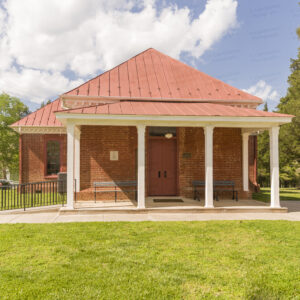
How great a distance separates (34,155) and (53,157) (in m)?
1.10

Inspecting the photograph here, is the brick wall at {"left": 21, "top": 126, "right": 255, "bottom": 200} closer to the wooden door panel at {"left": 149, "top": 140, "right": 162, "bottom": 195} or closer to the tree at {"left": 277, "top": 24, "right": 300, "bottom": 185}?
the wooden door panel at {"left": 149, "top": 140, "right": 162, "bottom": 195}

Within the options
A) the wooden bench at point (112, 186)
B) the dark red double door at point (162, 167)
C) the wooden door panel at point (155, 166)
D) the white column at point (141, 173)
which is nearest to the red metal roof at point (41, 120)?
the wooden bench at point (112, 186)

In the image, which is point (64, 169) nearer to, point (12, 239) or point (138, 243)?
point (12, 239)

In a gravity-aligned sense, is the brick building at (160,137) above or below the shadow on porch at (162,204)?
above

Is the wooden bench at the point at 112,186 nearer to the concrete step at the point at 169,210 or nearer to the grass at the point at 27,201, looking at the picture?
the grass at the point at 27,201

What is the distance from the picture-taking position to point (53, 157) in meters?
15.4

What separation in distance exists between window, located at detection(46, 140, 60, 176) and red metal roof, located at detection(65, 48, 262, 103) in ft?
→ 19.1

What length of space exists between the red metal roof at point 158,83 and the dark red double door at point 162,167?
2.10m

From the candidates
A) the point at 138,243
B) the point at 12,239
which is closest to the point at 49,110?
the point at 12,239

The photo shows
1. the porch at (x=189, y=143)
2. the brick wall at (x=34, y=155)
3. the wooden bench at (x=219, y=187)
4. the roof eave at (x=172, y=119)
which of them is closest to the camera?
the roof eave at (x=172, y=119)

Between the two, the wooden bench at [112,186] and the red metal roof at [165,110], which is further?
the wooden bench at [112,186]

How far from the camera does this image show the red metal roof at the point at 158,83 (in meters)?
11.1

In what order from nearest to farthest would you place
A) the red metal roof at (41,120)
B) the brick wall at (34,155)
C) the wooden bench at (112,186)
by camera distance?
the wooden bench at (112,186), the red metal roof at (41,120), the brick wall at (34,155)

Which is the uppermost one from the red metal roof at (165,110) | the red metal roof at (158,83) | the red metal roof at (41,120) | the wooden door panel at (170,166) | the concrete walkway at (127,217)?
the red metal roof at (158,83)
